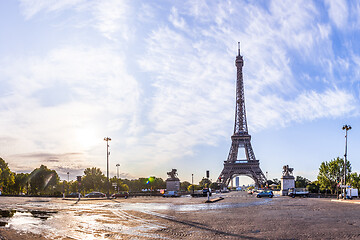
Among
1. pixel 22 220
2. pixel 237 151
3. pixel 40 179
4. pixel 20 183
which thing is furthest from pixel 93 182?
pixel 22 220

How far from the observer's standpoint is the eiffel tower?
124m

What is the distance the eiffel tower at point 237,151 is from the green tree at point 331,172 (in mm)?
27052

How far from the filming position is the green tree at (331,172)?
296 feet

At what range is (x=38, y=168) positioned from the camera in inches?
5030

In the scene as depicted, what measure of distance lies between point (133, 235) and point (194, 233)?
2.52m

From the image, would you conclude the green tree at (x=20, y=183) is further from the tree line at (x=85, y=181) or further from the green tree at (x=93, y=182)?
the green tree at (x=93, y=182)

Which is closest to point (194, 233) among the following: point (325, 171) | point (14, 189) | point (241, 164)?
point (325, 171)

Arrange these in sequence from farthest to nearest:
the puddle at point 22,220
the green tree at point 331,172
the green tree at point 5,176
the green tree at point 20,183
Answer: the green tree at point 20,183 → the green tree at point 5,176 → the green tree at point 331,172 → the puddle at point 22,220

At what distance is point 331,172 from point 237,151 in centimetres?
4665

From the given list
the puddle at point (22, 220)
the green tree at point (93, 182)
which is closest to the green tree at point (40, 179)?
the green tree at point (93, 182)

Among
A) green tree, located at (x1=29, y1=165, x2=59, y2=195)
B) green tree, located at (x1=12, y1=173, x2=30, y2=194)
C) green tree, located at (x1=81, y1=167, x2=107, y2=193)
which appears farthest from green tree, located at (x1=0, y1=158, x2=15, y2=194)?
green tree, located at (x1=81, y1=167, x2=107, y2=193)

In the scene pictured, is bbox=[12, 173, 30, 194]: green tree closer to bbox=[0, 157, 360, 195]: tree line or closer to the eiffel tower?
bbox=[0, 157, 360, 195]: tree line

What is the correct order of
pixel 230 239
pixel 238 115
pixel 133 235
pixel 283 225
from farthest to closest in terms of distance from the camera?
pixel 238 115 < pixel 283 225 < pixel 133 235 < pixel 230 239

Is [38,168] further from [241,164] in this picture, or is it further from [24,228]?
[24,228]
